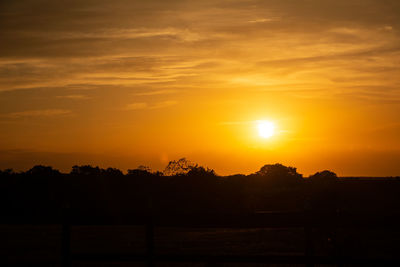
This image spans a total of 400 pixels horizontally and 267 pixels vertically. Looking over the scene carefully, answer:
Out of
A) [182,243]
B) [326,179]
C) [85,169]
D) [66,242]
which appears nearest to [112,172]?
[85,169]

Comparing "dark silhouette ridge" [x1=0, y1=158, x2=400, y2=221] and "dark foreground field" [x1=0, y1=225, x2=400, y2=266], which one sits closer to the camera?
"dark foreground field" [x1=0, y1=225, x2=400, y2=266]

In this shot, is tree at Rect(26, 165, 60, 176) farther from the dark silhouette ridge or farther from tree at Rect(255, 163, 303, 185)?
tree at Rect(255, 163, 303, 185)

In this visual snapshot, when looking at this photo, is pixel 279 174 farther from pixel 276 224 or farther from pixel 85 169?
pixel 276 224

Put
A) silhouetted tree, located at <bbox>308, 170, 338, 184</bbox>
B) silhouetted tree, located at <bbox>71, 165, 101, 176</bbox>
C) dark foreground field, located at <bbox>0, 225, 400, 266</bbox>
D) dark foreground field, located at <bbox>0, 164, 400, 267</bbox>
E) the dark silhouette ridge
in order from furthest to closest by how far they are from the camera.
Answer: silhouetted tree, located at <bbox>71, 165, 101, 176</bbox> → silhouetted tree, located at <bbox>308, 170, 338, 184</bbox> → the dark silhouette ridge → dark foreground field, located at <bbox>0, 225, 400, 266</bbox> → dark foreground field, located at <bbox>0, 164, 400, 267</bbox>

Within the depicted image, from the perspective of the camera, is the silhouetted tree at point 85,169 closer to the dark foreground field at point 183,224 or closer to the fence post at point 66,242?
the dark foreground field at point 183,224

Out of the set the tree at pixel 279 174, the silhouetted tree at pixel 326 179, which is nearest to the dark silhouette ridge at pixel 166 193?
the silhouetted tree at pixel 326 179

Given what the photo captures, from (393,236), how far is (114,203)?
18.8m

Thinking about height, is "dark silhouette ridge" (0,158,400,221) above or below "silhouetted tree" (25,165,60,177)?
below

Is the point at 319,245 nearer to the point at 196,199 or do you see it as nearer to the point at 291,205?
the point at 291,205

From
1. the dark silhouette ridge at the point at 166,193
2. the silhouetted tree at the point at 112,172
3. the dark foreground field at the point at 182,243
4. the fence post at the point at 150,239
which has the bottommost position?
the dark foreground field at the point at 182,243

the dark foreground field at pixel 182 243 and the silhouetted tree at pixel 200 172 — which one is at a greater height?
the silhouetted tree at pixel 200 172

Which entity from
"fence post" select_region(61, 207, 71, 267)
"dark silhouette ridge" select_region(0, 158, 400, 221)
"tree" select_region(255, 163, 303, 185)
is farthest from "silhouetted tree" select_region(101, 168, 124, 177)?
"fence post" select_region(61, 207, 71, 267)

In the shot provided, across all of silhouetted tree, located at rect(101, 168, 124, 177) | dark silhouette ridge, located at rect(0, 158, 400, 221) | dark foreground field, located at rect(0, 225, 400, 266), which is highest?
silhouetted tree, located at rect(101, 168, 124, 177)

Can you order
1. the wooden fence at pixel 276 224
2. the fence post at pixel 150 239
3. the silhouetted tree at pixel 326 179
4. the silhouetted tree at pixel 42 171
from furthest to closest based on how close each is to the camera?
the silhouetted tree at pixel 42 171 → the silhouetted tree at pixel 326 179 → the fence post at pixel 150 239 → the wooden fence at pixel 276 224
